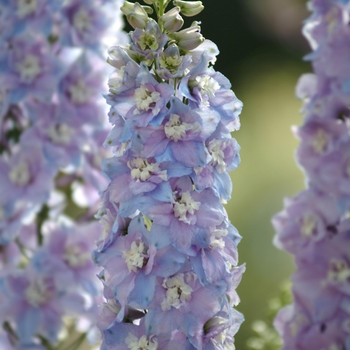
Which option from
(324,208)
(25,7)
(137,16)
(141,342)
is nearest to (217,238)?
(141,342)

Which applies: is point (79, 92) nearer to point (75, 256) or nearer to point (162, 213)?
point (75, 256)

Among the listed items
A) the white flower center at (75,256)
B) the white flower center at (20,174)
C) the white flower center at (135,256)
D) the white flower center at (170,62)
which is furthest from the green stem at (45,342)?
the white flower center at (170,62)

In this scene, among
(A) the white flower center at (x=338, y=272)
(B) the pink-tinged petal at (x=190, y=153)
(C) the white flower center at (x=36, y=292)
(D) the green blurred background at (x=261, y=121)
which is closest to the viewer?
(B) the pink-tinged petal at (x=190, y=153)

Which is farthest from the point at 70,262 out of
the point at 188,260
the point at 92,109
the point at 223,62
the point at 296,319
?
the point at 223,62

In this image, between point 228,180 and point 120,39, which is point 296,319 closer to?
point 228,180

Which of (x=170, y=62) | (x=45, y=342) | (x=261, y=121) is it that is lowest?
(x=261, y=121)

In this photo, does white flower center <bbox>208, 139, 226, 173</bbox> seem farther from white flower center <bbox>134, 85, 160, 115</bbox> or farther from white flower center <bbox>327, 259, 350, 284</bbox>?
white flower center <bbox>327, 259, 350, 284</bbox>

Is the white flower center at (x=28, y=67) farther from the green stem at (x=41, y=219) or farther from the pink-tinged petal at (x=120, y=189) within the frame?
the pink-tinged petal at (x=120, y=189)
